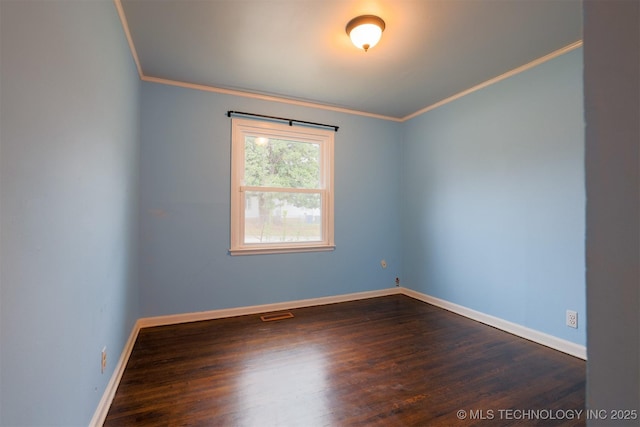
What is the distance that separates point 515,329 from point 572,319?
0.53 metres

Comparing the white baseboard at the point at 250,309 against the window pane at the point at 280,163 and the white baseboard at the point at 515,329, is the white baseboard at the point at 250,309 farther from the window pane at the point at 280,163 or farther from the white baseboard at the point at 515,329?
the window pane at the point at 280,163

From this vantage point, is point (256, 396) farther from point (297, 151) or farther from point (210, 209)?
point (297, 151)

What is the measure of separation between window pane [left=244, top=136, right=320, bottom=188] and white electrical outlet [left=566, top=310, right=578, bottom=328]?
2876mm

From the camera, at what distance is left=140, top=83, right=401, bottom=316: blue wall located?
123 inches

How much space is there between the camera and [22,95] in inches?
35.7

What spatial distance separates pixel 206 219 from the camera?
3326 millimetres

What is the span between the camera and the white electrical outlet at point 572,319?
2.49 m

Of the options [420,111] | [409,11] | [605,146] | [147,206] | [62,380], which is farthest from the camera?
[420,111]

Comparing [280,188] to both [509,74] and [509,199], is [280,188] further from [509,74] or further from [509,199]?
[509,74]

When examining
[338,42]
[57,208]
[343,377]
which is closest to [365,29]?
[338,42]

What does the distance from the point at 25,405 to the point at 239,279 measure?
2553 mm

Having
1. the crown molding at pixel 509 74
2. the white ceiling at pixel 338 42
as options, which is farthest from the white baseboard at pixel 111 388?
the crown molding at pixel 509 74

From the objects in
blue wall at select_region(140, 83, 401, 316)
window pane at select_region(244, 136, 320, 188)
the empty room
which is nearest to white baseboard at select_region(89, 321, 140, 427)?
the empty room

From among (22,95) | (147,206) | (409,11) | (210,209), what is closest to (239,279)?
(210,209)
